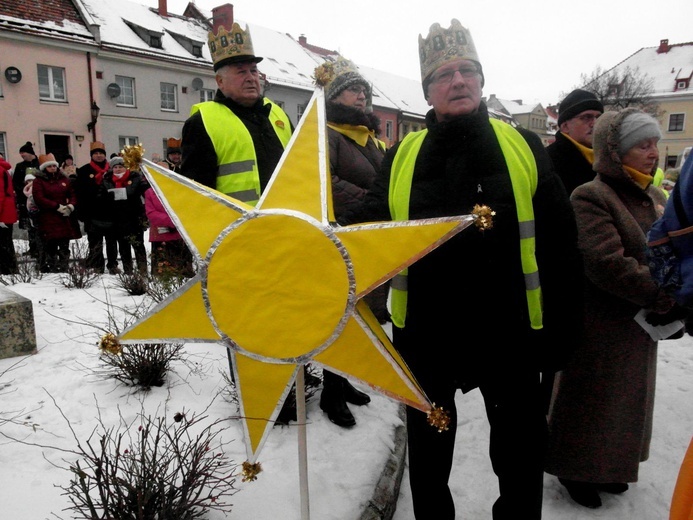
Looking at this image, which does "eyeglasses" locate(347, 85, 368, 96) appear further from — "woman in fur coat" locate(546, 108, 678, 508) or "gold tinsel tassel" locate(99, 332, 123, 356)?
"gold tinsel tassel" locate(99, 332, 123, 356)

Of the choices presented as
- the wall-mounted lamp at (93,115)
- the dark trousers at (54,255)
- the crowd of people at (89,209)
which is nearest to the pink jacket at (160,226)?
the crowd of people at (89,209)

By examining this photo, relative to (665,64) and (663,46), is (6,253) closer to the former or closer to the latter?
(665,64)

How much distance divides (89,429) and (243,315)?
1503 mm

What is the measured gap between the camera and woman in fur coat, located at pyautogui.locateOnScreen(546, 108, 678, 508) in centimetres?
242

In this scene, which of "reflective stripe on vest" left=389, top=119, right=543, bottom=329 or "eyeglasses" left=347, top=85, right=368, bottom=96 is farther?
"eyeglasses" left=347, top=85, right=368, bottom=96

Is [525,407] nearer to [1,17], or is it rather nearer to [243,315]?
[243,315]

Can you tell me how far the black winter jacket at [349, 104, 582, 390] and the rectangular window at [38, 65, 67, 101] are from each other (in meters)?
20.7

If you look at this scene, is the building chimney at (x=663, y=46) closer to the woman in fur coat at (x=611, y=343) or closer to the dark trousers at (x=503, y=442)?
the woman in fur coat at (x=611, y=343)

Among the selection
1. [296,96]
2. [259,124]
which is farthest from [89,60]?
[259,124]

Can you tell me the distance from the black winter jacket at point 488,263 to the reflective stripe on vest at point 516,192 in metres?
0.03

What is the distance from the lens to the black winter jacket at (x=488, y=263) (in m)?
1.86

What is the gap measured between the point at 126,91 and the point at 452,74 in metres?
21.7

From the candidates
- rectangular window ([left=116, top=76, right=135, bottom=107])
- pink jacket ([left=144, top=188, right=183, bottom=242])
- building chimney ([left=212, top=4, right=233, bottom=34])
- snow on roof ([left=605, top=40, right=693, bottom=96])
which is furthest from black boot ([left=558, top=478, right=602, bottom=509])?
snow on roof ([left=605, top=40, right=693, bottom=96])

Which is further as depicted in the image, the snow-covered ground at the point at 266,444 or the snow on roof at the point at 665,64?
the snow on roof at the point at 665,64
